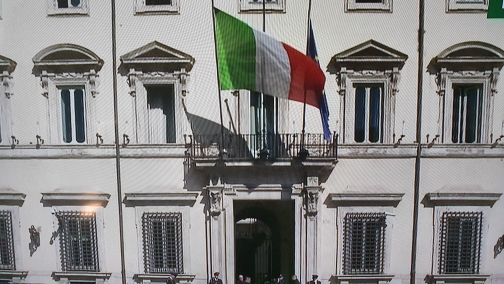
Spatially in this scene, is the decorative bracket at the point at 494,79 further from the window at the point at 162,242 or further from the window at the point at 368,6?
the window at the point at 162,242

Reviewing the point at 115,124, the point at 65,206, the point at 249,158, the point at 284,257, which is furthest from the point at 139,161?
the point at 284,257

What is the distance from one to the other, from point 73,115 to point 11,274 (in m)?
4.06

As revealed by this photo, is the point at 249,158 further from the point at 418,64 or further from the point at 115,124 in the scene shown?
the point at 418,64

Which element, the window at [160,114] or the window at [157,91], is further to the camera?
the window at [160,114]

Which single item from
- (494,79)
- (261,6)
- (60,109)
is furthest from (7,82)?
(494,79)

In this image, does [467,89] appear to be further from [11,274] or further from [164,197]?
[11,274]

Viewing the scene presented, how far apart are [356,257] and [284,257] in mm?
1696

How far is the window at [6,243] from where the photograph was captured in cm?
628

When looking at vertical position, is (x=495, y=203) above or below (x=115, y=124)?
below

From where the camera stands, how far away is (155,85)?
19.6 feet

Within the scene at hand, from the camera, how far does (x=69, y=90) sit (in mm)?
6043

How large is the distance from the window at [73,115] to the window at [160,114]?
58.6 inches

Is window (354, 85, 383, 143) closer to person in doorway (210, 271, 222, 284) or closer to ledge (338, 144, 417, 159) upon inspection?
ledge (338, 144, 417, 159)

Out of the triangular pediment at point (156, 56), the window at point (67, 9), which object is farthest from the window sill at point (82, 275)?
the window at point (67, 9)
